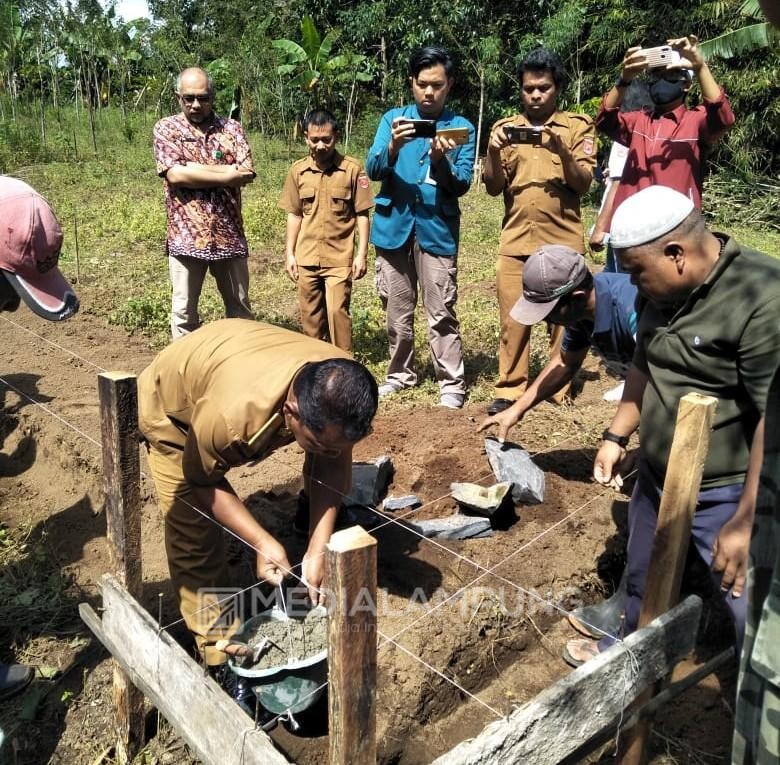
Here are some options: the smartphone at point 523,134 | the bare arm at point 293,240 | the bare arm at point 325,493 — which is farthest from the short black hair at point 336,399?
the bare arm at point 293,240

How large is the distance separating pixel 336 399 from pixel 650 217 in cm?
106

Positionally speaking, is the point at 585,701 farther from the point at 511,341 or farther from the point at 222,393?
the point at 511,341

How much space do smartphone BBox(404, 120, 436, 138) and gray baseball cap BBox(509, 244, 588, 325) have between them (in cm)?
166

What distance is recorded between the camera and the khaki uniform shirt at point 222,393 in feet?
7.47

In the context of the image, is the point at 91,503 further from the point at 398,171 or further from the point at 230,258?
the point at 398,171

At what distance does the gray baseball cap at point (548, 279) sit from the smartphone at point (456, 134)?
5.09ft

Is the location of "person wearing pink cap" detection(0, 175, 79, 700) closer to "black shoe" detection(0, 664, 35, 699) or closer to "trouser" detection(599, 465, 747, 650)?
"black shoe" detection(0, 664, 35, 699)

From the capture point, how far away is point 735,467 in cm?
233

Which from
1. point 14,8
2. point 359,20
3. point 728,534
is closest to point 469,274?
point 728,534

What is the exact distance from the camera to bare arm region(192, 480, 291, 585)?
237 cm

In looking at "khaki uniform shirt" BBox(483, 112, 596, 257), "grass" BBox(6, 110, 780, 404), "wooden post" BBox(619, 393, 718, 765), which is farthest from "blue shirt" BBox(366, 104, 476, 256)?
"wooden post" BBox(619, 393, 718, 765)

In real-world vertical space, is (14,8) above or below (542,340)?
above

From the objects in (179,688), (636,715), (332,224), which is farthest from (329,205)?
(636,715)

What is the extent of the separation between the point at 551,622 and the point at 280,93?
57.4 ft
